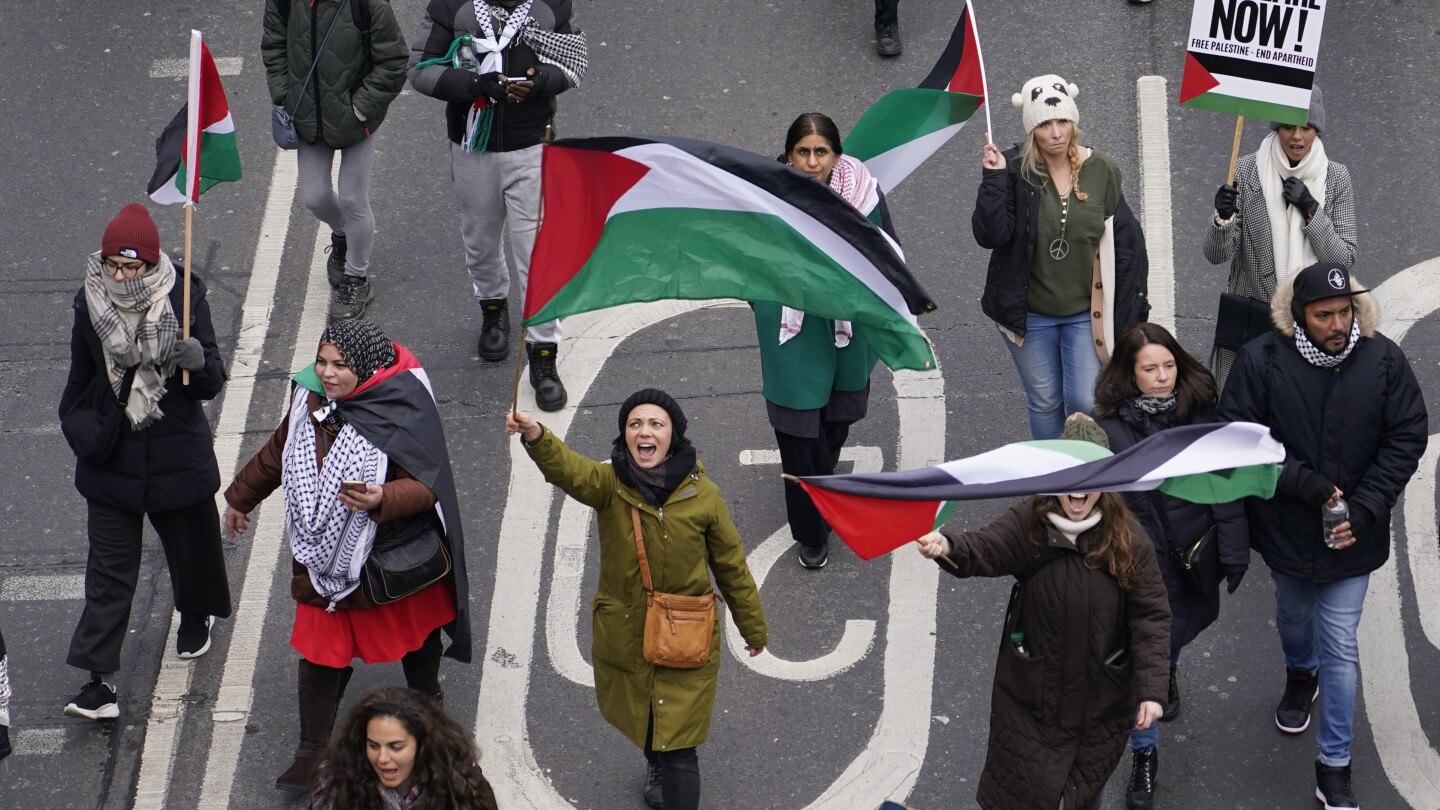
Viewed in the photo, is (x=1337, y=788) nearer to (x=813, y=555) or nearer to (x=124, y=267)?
(x=813, y=555)

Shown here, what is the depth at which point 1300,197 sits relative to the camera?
27.3 feet

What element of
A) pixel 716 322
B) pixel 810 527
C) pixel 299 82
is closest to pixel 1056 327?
pixel 810 527

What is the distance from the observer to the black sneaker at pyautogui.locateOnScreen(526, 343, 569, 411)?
9.77m

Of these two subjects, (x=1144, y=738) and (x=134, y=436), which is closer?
(x=1144, y=738)

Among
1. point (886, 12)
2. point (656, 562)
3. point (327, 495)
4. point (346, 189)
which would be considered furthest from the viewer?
point (886, 12)

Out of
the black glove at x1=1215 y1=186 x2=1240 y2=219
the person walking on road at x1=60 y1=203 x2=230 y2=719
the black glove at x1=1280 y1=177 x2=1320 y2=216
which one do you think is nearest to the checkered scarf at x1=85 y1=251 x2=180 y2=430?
the person walking on road at x1=60 y1=203 x2=230 y2=719

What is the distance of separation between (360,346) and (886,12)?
5141mm

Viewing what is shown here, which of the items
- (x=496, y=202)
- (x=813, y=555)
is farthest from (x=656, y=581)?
(x=496, y=202)

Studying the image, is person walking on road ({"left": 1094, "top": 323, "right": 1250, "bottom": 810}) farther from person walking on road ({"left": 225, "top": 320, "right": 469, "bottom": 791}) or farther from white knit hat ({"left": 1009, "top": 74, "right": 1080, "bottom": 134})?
person walking on road ({"left": 225, "top": 320, "right": 469, "bottom": 791})

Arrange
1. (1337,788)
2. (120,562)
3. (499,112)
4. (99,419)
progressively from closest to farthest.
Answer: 1. (1337,788)
2. (99,419)
3. (120,562)
4. (499,112)

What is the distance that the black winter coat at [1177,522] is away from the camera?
24.5ft

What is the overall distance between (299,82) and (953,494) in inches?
173

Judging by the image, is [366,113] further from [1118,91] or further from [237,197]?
[1118,91]

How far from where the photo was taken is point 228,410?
989cm
